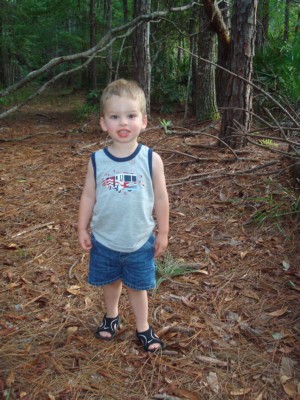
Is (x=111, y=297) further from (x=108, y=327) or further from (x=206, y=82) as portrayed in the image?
(x=206, y=82)

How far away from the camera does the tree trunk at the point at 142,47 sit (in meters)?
7.22

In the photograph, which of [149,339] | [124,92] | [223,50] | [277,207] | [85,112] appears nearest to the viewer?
[124,92]

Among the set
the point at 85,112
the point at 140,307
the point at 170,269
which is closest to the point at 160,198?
the point at 140,307

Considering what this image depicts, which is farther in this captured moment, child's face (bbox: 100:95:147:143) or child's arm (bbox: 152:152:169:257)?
child's arm (bbox: 152:152:169:257)

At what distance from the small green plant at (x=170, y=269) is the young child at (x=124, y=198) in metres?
0.70

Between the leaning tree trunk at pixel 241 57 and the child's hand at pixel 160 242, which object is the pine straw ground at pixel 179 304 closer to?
the child's hand at pixel 160 242

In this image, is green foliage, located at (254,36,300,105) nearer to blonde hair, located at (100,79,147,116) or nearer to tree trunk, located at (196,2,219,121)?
tree trunk, located at (196,2,219,121)

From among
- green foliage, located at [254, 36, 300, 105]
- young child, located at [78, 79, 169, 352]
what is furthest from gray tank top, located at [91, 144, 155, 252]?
green foliage, located at [254, 36, 300, 105]

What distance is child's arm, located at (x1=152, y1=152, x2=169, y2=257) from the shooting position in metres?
1.93

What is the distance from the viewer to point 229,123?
491cm

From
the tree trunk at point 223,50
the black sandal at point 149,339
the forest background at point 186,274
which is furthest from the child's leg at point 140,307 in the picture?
the tree trunk at point 223,50

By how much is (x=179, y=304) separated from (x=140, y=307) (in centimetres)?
44

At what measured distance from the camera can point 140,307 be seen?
7.06 ft

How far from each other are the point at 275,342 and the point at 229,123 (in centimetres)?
336
